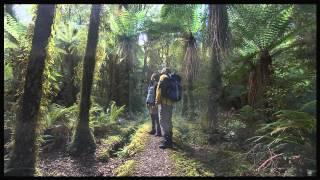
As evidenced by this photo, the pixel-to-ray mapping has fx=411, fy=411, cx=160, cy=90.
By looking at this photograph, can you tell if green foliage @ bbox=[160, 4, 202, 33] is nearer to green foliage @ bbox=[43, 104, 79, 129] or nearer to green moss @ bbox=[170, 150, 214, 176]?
green foliage @ bbox=[43, 104, 79, 129]

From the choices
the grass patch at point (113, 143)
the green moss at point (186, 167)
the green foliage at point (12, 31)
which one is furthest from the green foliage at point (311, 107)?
the green foliage at point (12, 31)

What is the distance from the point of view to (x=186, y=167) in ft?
17.2

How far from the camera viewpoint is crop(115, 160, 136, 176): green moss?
198 inches

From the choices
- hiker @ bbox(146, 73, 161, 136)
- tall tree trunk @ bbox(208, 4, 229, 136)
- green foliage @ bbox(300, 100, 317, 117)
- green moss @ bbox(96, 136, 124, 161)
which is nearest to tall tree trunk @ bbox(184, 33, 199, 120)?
tall tree trunk @ bbox(208, 4, 229, 136)

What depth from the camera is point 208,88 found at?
24.0 ft

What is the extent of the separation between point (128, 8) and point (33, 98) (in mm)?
4308

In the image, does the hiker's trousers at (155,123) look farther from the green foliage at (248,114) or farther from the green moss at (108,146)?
the green foliage at (248,114)

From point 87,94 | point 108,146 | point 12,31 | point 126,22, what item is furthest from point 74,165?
point 12,31

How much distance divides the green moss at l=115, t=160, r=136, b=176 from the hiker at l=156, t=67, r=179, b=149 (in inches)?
27.1

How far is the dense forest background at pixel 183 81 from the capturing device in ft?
16.0

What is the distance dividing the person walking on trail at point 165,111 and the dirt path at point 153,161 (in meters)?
0.15

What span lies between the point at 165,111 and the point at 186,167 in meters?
1.06

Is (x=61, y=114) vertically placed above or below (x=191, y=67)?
below

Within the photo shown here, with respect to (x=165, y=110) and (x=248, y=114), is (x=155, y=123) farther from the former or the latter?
(x=248, y=114)
